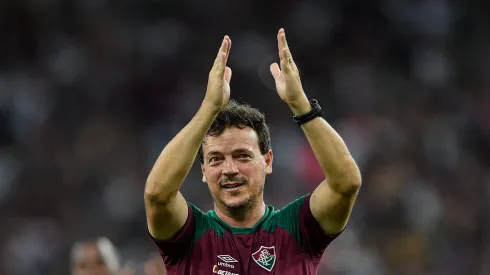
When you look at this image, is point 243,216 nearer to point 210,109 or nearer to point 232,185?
point 232,185

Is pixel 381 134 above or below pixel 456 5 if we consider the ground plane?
below

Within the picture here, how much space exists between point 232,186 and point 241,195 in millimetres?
66

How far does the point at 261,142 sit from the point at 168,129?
25.0ft

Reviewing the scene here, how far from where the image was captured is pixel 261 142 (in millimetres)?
4637

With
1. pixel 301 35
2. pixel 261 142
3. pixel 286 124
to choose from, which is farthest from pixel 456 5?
pixel 261 142

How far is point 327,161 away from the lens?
14.0 ft

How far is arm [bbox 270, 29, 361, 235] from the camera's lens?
426 cm

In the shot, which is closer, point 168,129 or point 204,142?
point 204,142

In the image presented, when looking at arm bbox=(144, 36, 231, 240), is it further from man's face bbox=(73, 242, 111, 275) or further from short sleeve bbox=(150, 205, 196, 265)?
man's face bbox=(73, 242, 111, 275)

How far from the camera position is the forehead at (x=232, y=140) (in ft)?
14.7

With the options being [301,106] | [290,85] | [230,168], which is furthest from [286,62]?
[230,168]

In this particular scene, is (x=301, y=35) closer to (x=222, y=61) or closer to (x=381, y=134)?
(x=381, y=134)

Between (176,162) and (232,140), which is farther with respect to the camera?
(232,140)

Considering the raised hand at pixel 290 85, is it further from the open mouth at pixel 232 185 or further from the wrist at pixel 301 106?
the open mouth at pixel 232 185
